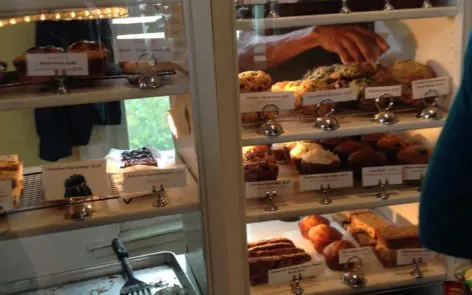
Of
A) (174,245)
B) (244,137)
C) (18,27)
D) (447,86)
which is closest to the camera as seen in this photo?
(18,27)

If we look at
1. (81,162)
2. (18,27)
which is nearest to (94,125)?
(81,162)

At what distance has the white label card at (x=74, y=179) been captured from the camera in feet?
4.25

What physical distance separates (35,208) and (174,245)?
1.61ft

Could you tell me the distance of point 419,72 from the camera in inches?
61.9

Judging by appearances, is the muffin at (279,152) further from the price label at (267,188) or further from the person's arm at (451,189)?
the person's arm at (451,189)

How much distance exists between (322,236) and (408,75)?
52cm

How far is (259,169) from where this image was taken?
1481mm

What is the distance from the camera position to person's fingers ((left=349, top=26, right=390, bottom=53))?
1593 millimetres

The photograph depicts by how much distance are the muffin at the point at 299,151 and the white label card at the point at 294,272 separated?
27 centimetres

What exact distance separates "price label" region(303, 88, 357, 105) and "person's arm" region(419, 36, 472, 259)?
664mm

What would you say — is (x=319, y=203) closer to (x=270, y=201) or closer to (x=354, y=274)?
(x=270, y=201)

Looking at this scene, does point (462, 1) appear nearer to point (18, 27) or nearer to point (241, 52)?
point (241, 52)

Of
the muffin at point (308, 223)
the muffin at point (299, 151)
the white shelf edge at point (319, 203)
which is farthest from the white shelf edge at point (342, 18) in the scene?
the muffin at point (308, 223)

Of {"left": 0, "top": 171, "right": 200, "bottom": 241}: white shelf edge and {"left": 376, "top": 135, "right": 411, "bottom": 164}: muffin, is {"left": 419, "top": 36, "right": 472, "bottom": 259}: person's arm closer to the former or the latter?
{"left": 0, "top": 171, "right": 200, "bottom": 241}: white shelf edge
